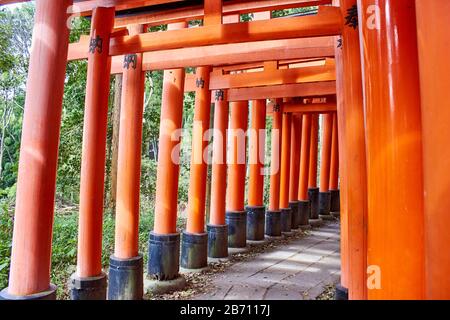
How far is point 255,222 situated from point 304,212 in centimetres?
Result: 336

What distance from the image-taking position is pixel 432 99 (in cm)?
145

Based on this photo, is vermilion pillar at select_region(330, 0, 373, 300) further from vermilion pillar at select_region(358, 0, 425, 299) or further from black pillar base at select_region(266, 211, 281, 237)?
black pillar base at select_region(266, 211, 281, 237)

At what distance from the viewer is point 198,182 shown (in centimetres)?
687

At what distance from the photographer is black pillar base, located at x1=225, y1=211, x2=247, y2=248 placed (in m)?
8.42

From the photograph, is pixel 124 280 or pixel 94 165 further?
pixel 124 280

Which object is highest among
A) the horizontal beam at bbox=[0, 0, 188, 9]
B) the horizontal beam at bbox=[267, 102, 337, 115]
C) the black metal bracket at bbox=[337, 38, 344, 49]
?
the horizontal beam at bbox=[267, 102, 337, 115]

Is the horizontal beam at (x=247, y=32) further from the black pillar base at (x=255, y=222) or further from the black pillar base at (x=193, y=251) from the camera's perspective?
the black pillar base at (x=255, y=222)

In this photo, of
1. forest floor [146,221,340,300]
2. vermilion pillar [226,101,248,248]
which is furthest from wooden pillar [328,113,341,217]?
vermilion pillar [226,101,248,248]

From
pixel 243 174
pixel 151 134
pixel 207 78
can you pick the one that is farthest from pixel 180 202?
pixel 207 78

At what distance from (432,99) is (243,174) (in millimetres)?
7149

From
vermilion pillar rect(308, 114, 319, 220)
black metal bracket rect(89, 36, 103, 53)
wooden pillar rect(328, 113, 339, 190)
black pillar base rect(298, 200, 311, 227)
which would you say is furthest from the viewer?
wooden pillar rect(328, 113, 339, 190)

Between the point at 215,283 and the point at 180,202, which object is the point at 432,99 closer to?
the point at 215,283

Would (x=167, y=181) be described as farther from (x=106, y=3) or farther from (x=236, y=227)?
(x=236, y=227)

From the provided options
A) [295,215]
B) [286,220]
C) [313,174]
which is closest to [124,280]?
[286,220]
